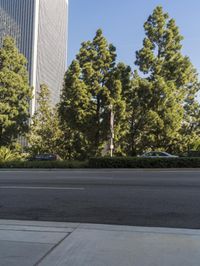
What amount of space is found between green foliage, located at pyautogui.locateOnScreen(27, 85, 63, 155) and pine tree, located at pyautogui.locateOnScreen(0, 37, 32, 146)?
8.34m

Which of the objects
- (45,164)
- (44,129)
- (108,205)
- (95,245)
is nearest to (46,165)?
(45,164)

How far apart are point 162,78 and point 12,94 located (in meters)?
13.7

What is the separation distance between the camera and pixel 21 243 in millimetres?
5426

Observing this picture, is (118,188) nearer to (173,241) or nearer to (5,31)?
(173,241)

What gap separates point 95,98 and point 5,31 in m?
37.5

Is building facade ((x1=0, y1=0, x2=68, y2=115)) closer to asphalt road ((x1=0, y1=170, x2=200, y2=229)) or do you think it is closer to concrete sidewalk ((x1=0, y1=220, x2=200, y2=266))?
asphalt road ((x1=0, y1=170, x2=200, y2=229))

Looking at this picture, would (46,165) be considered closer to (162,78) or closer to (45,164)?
(45,164)

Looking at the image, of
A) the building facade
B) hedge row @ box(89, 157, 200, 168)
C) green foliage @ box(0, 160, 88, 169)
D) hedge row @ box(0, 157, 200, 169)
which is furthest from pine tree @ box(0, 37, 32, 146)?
the building facade

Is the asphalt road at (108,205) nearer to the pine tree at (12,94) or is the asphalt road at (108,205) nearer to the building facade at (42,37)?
the pine tree at (12,94)

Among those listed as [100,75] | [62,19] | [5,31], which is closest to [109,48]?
[100,75]

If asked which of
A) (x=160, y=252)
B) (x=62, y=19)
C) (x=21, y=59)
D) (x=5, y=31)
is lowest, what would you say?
(x=160, y=252)

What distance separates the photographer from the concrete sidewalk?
15.3 feet

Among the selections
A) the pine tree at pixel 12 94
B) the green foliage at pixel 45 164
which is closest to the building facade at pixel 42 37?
the pine tree at pixel 12 94

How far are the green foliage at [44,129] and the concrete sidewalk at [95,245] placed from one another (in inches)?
1397
